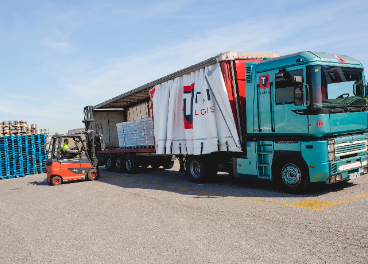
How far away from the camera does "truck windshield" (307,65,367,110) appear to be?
7.10 meters

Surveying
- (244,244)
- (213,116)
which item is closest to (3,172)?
(213,116)

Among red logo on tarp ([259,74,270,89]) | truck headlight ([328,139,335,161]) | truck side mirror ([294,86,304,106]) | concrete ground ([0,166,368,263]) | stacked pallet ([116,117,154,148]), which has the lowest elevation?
concrete ground ([0,166,368,263])

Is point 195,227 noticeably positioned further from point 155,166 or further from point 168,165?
point 155,166

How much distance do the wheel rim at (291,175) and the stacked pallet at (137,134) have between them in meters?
6.06

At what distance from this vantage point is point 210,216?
6.23 metres

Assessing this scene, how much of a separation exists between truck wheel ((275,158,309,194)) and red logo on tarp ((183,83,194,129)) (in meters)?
3.20

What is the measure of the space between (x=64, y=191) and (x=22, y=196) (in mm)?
1290

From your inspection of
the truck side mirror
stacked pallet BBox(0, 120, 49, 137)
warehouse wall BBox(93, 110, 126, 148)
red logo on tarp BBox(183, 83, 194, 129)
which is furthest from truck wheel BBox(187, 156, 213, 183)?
stacked pallet BBox(0, 120, 49, 137)

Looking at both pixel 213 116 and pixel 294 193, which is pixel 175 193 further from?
pixel 294 193

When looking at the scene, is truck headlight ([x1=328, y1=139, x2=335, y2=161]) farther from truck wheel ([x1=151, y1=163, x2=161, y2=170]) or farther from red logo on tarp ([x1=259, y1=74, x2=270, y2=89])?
truck wheel ([x1=151, y1=163, x2=161, y2=170])

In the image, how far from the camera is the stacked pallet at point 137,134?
A: 12803 mm

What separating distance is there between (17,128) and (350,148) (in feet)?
60.6

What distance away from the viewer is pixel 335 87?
24.1 feet

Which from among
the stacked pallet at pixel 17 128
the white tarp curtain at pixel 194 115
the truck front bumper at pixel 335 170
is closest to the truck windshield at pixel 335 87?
the truck front bumper at pixel 335 170
